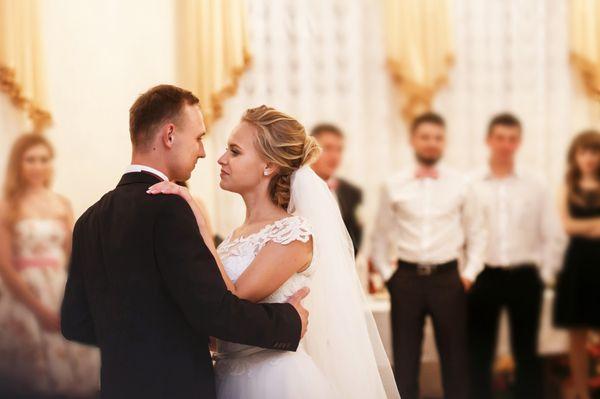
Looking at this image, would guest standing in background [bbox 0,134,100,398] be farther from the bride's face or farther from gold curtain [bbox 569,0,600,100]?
gold curtain [bbox 569,0,600,100]

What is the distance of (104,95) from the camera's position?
4.64m

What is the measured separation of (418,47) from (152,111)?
3.49 m

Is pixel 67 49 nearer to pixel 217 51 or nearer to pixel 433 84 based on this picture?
pixel 217 51

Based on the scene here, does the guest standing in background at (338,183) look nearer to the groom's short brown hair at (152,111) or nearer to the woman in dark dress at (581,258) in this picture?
the woman in dark dress at (581,258)

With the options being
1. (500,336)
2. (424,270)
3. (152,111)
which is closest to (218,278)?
(152,111)

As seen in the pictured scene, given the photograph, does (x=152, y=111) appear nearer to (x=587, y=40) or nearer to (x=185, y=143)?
(x=185, y=143)

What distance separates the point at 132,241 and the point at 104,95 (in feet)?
10.1

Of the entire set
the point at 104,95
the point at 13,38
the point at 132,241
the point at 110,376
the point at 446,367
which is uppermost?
the point at 13,38

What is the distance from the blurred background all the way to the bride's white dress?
2500 millimetres

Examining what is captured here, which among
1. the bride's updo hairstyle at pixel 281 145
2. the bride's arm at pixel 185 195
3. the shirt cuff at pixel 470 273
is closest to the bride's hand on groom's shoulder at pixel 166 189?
the bride's arm at pixel 185 195

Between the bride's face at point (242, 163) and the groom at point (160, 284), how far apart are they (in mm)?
245

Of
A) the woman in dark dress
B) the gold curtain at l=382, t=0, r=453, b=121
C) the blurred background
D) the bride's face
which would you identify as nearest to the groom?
the bride's face

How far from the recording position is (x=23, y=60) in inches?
178

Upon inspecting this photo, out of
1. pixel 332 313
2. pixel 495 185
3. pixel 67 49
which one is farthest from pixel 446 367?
pixel 67 49
